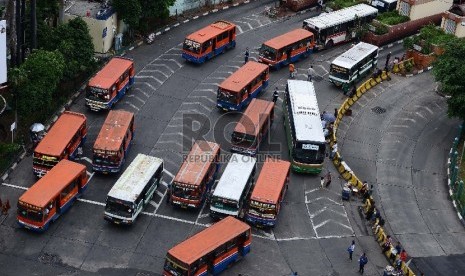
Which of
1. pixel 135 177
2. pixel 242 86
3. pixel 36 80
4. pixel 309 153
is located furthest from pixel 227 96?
pixel 36 80

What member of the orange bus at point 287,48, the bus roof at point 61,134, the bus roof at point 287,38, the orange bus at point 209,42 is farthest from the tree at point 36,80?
the bus roof at point 287,38

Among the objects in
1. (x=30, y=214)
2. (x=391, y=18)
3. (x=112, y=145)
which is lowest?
(x=391, y=18)

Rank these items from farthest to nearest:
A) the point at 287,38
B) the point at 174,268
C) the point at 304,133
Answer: the point at 287,38 → the point at 304,133 → the point at 174,268

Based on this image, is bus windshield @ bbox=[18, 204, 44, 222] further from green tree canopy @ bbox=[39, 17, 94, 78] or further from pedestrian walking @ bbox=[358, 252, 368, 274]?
pedestrian walking @ bbox=[358, 252, 368, 274]

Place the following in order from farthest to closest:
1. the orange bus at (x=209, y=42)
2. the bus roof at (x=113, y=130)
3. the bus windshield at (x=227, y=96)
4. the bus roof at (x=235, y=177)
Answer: the orange bus at (x=209, y=42) < the bus windshield at (x=227, y=96) < the bus roof at (x=113, y=130) < the bus roof at (x=235, y=177)

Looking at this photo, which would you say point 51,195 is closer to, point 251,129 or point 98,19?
point 251,129

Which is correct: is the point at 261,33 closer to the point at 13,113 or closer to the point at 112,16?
the point at 112,16

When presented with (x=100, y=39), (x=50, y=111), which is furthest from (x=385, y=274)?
(x=100, y=39)

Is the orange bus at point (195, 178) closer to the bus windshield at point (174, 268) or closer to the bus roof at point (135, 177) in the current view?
the bus roof at point (135, 177)
